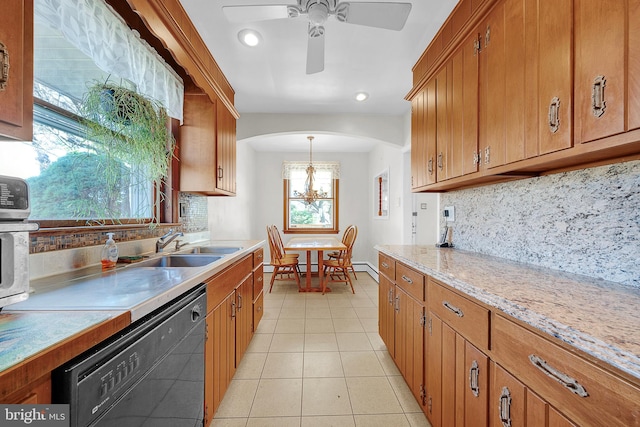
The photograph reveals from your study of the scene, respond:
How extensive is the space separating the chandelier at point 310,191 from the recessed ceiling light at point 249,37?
8.70ft

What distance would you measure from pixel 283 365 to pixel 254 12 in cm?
247

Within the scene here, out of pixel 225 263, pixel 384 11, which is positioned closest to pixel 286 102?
pixel 384 11

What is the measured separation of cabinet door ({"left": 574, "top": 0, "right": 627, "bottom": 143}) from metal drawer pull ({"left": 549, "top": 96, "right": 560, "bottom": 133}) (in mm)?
72

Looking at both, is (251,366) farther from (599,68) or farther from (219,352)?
(599,68)

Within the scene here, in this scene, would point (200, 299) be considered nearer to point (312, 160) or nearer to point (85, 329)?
point (85, 329)

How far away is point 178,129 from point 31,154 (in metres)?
1.36

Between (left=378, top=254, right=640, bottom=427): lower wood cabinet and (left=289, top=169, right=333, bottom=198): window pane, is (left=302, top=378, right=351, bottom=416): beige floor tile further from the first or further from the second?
(left=289, top=169, right=333, bottom=198): window pane

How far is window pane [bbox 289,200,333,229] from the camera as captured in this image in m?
5.95

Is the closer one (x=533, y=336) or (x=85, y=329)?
(x=85, y=329)

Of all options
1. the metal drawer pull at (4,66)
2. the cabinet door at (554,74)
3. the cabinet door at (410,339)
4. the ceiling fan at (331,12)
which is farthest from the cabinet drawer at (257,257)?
the cabinet door at (554,74)

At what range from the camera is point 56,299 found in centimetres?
91

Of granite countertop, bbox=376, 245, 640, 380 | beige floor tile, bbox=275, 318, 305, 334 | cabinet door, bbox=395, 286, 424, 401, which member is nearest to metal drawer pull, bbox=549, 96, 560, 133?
granite countertop, bbox=376, 245, 640, 380

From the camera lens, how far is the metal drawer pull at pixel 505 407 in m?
0.87

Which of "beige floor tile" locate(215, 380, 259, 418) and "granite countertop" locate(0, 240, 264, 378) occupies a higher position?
"granite countertop" locate(0, 240, 264, 378)
